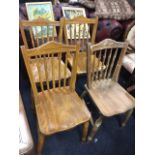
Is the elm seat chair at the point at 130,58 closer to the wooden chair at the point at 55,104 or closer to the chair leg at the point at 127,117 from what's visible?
the chair leg at the point at 127,117

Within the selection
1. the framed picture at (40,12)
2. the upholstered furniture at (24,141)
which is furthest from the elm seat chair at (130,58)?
the upholstered furniture at (24,141)

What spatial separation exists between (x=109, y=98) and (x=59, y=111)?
476 mm

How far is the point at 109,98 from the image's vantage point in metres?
1.54

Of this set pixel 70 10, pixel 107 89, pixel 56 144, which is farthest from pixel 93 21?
pixel 56 144

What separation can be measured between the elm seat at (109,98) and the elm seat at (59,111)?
0.55ft

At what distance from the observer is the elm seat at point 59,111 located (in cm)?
123

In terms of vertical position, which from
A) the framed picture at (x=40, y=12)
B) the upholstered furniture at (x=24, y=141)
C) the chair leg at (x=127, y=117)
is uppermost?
the framed picture at (x=40, y=12)

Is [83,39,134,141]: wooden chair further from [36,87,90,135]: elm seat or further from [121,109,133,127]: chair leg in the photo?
[36,87,90,135]: elm seat

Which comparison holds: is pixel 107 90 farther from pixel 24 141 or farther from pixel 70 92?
pixel 24 141

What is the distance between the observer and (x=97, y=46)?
55.2 inches

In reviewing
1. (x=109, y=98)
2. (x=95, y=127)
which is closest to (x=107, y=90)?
(x=109, y=98)
